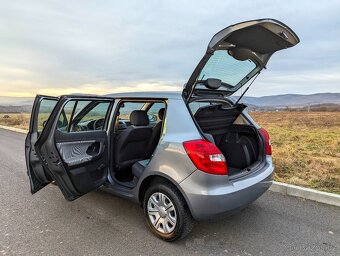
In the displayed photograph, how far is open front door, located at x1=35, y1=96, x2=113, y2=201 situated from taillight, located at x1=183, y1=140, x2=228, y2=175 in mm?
1287

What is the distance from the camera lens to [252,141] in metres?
3.85

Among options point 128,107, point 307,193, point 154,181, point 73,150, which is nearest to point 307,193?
point 307,193

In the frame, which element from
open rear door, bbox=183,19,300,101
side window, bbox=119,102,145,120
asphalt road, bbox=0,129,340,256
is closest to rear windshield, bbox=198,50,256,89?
open rear door, bbox=183,19,300,101

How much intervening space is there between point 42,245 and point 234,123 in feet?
9.41

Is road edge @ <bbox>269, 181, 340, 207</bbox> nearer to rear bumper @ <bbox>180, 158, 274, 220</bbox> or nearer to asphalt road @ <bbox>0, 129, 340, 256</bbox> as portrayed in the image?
asphalt road @ <bbox>0, 129, 340, 256</bbox>

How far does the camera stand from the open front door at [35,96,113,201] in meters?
3.09

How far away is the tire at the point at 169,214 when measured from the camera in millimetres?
2873

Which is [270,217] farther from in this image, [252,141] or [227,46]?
[227,46]

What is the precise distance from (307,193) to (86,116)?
3.46 metres

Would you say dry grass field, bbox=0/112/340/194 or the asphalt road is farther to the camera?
dry grass field, bbox=0/112/340/194

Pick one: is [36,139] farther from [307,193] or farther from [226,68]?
[307,193]

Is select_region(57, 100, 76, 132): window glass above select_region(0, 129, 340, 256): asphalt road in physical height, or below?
above

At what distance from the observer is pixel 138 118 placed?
3.82m

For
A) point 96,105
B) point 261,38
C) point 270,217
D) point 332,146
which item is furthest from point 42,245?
point 332,146
